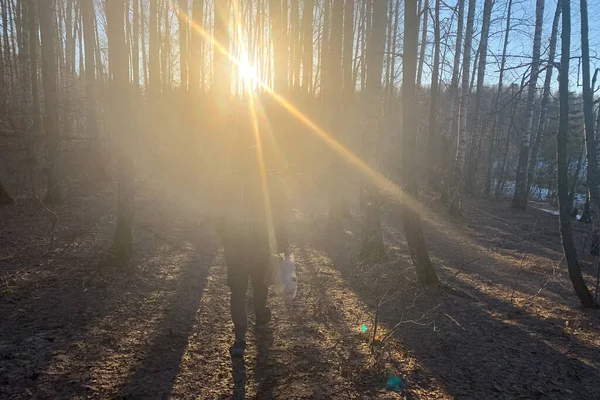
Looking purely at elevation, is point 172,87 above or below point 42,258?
above

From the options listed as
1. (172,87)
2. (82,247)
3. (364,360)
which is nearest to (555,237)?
(364,360)

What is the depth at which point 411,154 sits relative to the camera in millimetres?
5562

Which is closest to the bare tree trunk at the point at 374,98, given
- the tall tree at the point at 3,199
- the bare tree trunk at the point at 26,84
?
the tall tree at the point at 3,199

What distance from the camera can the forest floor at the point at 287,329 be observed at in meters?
3.16

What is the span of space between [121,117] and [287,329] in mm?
4367

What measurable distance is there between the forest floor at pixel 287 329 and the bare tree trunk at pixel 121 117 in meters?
0.47

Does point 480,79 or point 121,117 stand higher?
point 480,79

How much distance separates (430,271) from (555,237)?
8212 mm

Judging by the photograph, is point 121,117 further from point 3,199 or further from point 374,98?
point 3,199

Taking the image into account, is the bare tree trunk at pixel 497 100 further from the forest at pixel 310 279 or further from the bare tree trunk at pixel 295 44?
the bare tree trunk at pixel 295 44

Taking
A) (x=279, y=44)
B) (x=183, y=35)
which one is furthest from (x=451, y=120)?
(x=183, y=35)

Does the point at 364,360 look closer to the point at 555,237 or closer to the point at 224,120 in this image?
the point at 555,237

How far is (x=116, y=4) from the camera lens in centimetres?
578

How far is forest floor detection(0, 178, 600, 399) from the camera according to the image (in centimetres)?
316
